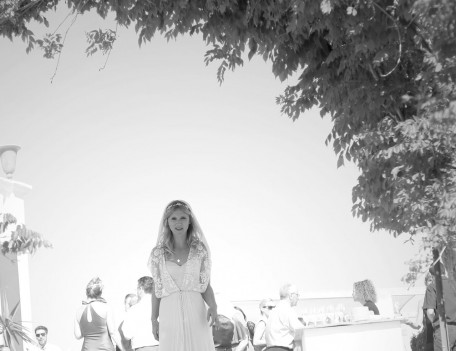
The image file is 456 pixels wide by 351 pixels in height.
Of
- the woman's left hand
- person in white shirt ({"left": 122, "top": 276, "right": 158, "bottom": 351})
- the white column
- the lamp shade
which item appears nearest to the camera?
the woman's left hand

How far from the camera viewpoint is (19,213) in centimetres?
1124

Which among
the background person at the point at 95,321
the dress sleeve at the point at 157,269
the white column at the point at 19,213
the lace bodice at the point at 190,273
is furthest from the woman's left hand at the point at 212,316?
the white column at the point at 19,213

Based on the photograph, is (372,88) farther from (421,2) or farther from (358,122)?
(421,2)

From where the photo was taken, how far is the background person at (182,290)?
5.28 metres

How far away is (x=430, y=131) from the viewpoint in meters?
5.09

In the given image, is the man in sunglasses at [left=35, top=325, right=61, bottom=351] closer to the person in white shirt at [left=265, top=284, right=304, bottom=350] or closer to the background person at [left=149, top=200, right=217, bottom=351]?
the person in white shirt at [left=265, top=284, right=304, bottom=350]

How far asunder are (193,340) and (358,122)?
222cm

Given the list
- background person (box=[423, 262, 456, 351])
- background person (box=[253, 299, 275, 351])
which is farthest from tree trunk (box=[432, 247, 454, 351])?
background person (box=[253, 299, 275, 351])

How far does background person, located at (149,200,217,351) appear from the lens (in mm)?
5277

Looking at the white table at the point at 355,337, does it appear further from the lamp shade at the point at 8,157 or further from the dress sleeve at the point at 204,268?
the lamp shade at the point at 8,157

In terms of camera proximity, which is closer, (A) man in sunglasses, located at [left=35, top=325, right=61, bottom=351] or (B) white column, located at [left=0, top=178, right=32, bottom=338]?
(A) man in sunglasses, located at [left=35, top=325, right=61, bottom=351]

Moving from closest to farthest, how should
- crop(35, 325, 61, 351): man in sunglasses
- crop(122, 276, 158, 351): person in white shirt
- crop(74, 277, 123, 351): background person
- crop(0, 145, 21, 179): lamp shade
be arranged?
crop(122, 276, 158, 351): person in white shirt → crop(74, 277, 123, 351): background person → crop(35, 325, 61, 351): man in sunglasses → crop(0, 145, 21, 179): lamp shade

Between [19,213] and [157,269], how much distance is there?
6.47 metres

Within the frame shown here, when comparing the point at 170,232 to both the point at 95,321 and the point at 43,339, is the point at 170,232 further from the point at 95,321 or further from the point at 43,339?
the point at 43,339
